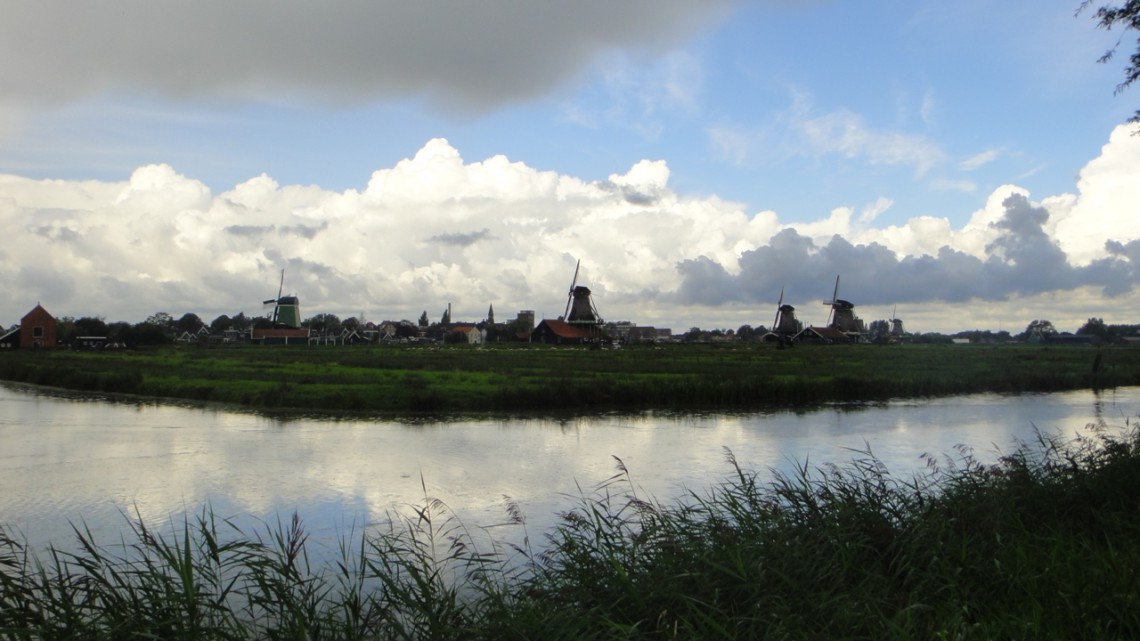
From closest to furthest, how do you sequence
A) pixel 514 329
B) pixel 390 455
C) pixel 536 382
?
1. pixel 390 455
2. pixel 536 382
3. pixel 514 329

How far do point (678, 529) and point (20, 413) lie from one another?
22.2 m

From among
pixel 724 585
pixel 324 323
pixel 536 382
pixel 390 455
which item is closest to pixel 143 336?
pixel 324 323

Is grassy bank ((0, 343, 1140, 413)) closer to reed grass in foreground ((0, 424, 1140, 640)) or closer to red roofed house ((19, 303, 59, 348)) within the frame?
reed grass in foreground ((0, 424, 1140, 640))

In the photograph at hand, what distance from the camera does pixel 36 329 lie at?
220 ft

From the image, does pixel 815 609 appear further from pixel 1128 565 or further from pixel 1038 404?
pixel 1038 404

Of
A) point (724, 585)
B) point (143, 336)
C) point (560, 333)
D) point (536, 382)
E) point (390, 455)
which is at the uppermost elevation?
point (560, 333)

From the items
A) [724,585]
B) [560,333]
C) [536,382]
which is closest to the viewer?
[724,585]

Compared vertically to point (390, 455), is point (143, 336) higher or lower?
higher

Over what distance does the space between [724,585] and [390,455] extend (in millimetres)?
10378

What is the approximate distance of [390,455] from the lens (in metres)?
14.8

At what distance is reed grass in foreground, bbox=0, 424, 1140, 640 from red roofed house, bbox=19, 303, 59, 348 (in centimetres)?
7053

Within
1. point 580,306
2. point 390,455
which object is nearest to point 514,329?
point 580,306

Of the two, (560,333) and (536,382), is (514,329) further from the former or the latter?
(536,382)

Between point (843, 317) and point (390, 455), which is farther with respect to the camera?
point (843, 317)
